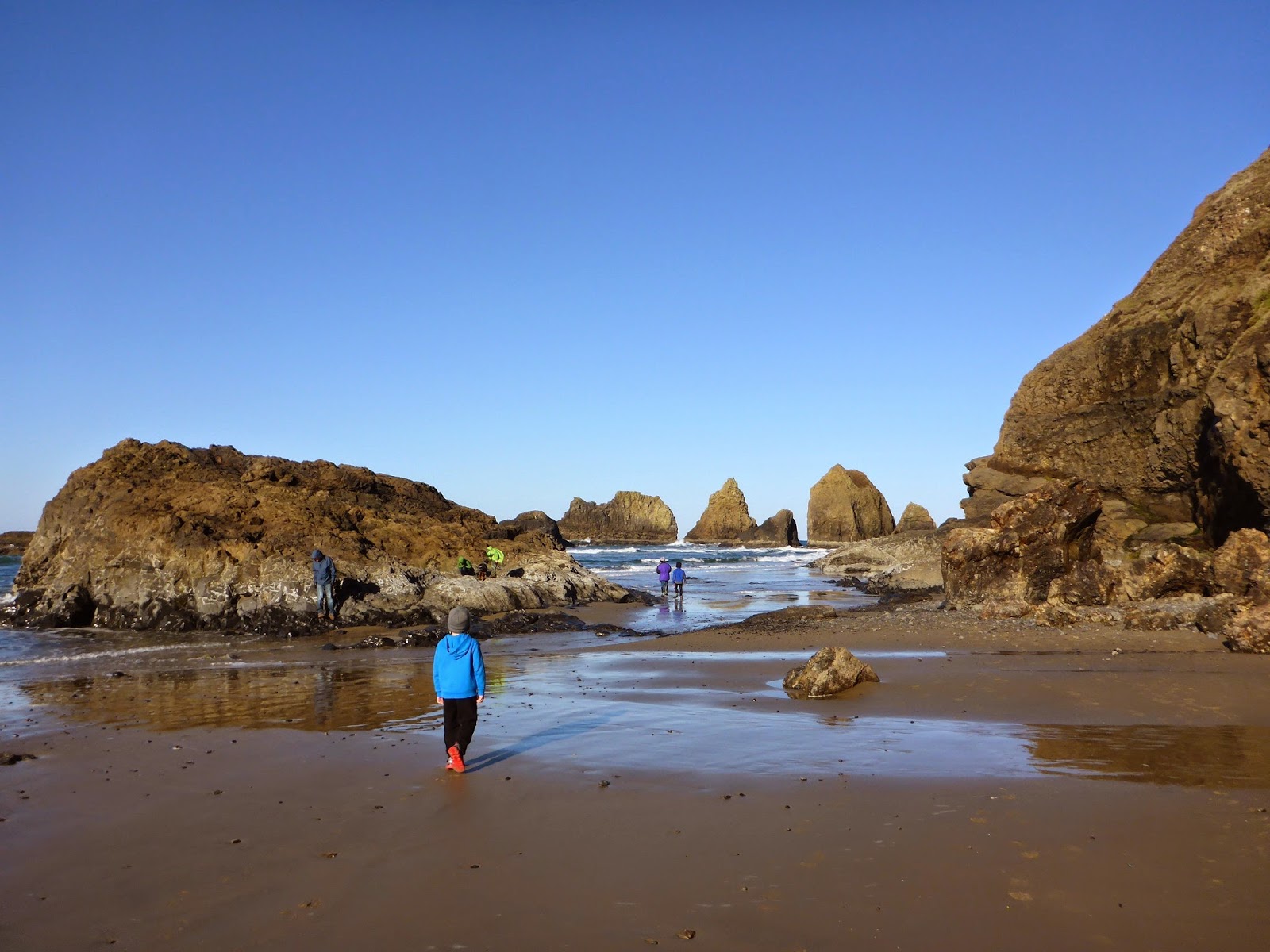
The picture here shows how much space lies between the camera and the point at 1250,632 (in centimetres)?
1307

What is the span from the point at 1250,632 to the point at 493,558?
21.3m

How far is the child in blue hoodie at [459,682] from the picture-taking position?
8.43 metres

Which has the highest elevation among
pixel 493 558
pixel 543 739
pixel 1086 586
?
pixel 493 558

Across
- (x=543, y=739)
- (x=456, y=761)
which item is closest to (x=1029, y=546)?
(x=543, y=739)

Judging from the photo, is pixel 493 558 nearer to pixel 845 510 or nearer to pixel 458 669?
pixel 458 669

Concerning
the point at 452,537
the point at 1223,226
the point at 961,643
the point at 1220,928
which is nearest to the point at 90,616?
the point at 452,537

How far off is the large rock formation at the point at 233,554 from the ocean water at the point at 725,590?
3.89m

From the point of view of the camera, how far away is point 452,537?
1143 inches

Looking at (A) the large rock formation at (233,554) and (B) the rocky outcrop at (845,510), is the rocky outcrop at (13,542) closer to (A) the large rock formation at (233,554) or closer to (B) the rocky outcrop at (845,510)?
(A) the large rock formation at (233,554)

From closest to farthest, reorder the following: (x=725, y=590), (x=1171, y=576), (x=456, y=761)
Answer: (x=456, y=761), (x=1171, y=576), (x=725, y=590)

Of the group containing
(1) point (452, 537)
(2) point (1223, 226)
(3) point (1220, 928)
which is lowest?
(3) point (1220, 928)

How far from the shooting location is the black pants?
27.6 feet

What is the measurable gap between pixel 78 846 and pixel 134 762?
275 centimetres

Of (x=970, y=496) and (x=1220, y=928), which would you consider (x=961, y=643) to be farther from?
(x=970, y=496)
